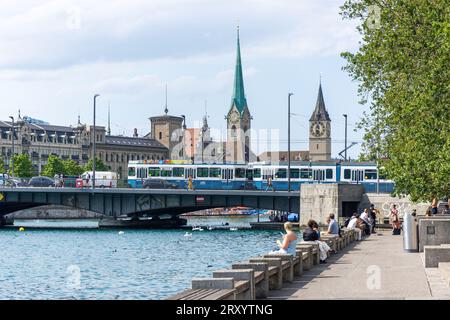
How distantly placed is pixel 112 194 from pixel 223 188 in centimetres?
1141

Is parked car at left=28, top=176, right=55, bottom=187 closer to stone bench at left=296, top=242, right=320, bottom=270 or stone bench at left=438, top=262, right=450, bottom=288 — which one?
stone bench at left=296, top=242, right=320, bottom=270

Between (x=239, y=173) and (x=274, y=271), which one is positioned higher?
(x=239, y=173)

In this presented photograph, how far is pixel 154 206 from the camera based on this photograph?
11000 cm

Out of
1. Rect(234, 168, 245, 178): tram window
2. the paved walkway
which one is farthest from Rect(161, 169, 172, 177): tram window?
the paved walkway

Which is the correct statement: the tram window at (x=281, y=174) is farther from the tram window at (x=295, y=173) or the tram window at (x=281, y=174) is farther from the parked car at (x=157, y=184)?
the parked car at (x=157, y=184)

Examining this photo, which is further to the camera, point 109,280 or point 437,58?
point 109,280

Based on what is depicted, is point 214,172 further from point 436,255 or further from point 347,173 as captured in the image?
point 436,255

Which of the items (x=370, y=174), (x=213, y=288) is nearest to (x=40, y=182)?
(x=370, y=174)

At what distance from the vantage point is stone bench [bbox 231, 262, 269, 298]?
23.4 meters

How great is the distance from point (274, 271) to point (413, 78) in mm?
25113

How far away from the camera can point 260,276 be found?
2328 centimetres

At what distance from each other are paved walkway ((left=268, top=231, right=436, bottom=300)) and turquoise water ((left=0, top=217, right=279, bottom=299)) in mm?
7720
